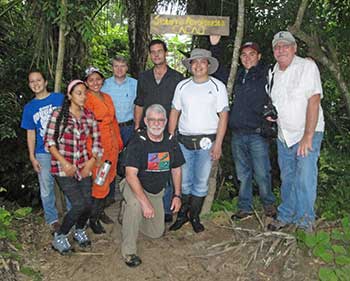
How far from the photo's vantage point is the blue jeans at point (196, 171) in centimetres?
454

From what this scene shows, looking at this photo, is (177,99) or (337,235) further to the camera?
(177,99)

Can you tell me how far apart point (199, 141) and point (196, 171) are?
0.34 m

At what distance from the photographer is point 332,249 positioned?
4012mm

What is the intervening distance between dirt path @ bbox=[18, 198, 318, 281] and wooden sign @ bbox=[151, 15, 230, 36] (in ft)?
6.59

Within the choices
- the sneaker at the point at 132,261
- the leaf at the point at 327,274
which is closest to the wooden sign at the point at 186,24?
the sneaker at the point at 132,261

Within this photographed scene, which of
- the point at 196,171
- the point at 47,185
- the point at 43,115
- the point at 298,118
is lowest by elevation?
the point at 47,185

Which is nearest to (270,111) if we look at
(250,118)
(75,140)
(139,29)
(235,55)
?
(250,118)

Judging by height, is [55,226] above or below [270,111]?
below

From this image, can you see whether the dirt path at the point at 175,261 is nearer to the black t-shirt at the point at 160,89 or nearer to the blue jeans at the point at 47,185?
the blue jeans at the point at 47,185

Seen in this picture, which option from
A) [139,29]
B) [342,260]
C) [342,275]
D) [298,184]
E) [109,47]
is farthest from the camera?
[109,47]

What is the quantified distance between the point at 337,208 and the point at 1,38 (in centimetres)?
495

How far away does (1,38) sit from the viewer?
6.56 meters

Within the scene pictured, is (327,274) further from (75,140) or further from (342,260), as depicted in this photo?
(75,140)

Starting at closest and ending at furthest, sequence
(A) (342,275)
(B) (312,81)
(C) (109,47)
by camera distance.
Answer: (A) (342,275), (B) (312,81), (C) (109,47)
